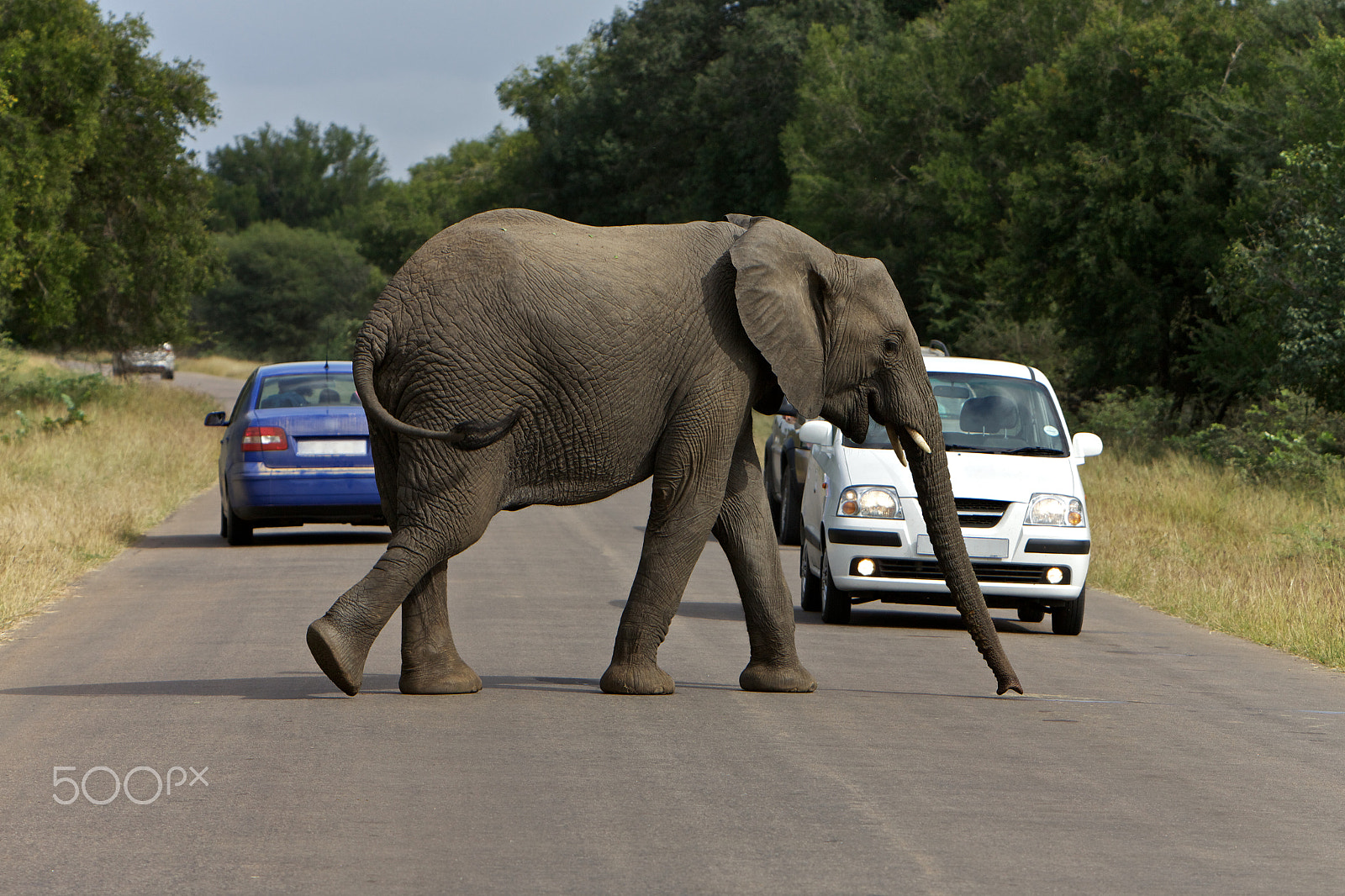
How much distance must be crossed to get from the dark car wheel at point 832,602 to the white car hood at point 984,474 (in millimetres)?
638

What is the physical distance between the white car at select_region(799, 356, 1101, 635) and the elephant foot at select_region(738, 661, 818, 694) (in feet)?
8.80

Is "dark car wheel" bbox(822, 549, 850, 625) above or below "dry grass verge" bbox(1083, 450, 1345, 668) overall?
above

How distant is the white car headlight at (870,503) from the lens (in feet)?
39.2

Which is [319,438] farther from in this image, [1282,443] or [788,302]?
[1282,443]

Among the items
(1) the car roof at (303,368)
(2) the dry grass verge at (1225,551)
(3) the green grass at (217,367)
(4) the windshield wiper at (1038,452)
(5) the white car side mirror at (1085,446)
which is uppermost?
(5) the white car side mirror at (1085,446)

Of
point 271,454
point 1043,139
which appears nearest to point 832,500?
point 271,454

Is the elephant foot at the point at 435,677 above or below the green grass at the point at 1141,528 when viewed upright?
above

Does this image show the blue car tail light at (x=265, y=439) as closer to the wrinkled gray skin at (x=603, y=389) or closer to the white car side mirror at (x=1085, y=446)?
the white car side mirror at (x=1085, y=446)

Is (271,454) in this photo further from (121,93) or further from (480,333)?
(121,93)

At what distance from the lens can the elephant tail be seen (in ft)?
27.5

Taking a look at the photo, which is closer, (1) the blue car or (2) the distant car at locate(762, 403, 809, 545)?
(1) the blue car

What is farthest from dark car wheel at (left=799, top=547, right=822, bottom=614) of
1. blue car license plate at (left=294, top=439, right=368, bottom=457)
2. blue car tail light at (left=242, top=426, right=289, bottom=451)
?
blue car tail light at (left=242, top=426, right=289, bottom=451)

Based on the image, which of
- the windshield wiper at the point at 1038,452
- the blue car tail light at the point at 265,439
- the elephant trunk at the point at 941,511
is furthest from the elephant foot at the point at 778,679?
the blue car tail light at the point at 265,439

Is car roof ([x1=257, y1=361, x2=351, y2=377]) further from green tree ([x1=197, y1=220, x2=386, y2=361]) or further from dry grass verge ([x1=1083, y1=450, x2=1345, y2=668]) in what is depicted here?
green tree ([x1=197, y1=220, x2=386, y2=361])
